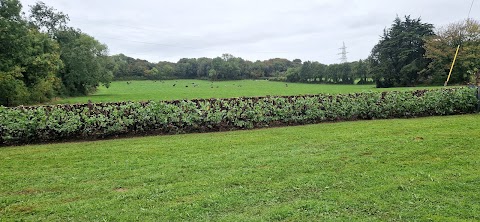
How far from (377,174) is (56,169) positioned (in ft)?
16.4

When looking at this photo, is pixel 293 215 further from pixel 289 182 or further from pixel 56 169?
pixel 56 169

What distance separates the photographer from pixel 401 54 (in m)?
59.0

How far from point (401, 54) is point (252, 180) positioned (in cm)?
6174

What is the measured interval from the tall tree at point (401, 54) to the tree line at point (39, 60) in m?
46.9

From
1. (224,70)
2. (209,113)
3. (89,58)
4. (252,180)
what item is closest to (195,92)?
(89,58)

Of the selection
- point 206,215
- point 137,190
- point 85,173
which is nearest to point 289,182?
point 206,215

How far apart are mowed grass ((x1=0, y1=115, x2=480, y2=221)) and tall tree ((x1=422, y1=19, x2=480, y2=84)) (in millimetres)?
50149

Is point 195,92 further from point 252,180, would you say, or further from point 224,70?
point 224,70

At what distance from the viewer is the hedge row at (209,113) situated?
28.1 ft

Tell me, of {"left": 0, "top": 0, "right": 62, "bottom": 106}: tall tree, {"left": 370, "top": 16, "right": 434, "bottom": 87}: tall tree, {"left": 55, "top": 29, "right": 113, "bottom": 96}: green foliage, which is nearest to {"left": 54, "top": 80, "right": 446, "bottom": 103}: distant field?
{"left": 55, "top": 29, "right": 113, "bottom": 96}: green foliage

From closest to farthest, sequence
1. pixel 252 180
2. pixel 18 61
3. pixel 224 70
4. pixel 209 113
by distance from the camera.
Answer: pixel 252 180, pixel 209 113, pixel 18 61, pixel 224 70

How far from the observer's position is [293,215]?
3.54 metres

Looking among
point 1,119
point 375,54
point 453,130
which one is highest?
point 375,54

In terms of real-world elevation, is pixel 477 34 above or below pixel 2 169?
above
